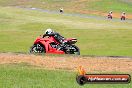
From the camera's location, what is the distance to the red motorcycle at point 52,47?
22744 millimetres

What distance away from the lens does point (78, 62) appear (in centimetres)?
1720

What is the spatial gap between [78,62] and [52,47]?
6.15m

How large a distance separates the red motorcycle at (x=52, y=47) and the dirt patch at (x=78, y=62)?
4.06 m

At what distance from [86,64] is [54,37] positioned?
22.5 ft

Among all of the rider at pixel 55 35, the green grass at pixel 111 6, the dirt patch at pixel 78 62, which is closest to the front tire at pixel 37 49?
the rider at pixel 55 35

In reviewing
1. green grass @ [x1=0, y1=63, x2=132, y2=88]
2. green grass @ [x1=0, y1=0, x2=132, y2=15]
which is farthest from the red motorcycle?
green grass @ [x1=0, y1=0, x2=132, y2=15]

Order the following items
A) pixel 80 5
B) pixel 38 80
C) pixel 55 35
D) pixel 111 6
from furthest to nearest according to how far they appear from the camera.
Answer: pixel 80 5 → pixel 111 6 → pixel 55 35 → pixel 38 80

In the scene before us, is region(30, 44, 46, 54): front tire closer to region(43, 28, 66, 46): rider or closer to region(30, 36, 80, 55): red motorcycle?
region(30, 36, 80, 55): red motorcycle

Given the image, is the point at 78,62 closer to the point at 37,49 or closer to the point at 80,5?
the point at 37,49

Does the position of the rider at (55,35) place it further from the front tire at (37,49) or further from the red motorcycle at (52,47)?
the front tire at (37,49)

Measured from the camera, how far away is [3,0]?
102 m

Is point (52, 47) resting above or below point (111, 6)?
below

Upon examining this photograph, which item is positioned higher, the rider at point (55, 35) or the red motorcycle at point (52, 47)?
the rider at point (55, 35)

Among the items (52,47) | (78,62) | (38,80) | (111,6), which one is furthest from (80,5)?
(38,80)
